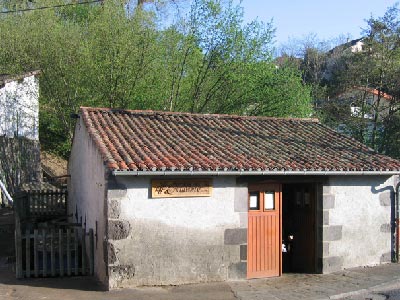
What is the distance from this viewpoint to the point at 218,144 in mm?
11000

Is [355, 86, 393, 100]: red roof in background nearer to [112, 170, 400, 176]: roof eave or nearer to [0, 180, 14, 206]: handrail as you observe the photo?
[112, 170, 400, 176]: roof eave

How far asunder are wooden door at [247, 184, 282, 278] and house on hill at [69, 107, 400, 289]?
21mm

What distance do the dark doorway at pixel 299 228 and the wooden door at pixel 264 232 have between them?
99 centimetres

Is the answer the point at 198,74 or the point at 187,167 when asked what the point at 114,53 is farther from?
the point at 187,167

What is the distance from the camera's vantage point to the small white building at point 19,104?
21281 millimetres

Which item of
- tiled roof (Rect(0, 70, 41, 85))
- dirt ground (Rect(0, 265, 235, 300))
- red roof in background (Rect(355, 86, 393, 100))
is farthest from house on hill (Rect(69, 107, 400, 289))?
red roof in background (Rect(355, 86, 393, 100))

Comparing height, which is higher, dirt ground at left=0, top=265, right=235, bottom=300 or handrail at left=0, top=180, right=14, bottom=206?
handrail at left=0, top=180, right=14, bottom=206

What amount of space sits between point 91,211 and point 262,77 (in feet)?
43.3

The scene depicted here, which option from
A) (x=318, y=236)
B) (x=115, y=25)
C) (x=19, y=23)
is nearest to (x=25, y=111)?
(x=19, y=23)

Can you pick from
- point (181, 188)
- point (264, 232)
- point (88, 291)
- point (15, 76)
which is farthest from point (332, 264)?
point (15, 76)

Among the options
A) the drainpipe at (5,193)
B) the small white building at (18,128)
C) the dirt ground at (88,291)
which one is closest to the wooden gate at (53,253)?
the dirt ground at (88,291)

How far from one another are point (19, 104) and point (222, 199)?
51.1 ft

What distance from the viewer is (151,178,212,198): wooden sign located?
29.9 ft

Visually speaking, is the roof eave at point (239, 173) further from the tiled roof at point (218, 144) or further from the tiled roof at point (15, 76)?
the tiled roof at point (15, 76)
